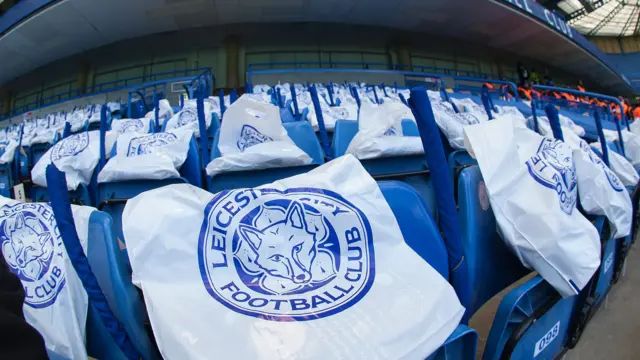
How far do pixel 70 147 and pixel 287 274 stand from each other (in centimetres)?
194

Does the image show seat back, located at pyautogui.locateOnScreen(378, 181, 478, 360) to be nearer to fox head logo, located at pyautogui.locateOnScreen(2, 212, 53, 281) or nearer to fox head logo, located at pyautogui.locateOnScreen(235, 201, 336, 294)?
fox head logo, located at pyautogui.locateOnScreen(235, 201, 336, 294)

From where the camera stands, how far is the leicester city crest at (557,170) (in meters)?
0.81

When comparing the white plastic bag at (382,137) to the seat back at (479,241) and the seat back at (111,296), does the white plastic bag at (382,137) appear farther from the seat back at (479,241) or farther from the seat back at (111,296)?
the seat back at (111,296)

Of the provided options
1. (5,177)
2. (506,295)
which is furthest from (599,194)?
(5,177)

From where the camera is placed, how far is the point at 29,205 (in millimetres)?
692

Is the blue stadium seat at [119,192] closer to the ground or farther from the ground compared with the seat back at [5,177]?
closer to the ground

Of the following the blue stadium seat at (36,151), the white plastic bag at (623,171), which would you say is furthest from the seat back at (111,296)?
the blue stadium seat at (36,151)

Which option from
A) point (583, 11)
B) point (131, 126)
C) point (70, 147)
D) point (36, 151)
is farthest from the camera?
point (583, 11)

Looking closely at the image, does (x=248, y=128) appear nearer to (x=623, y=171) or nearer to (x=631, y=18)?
(x=623, y=171)

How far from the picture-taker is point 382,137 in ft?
4.40

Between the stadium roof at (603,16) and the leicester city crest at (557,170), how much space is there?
704 inches

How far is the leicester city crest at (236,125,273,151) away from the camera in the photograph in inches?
62.9

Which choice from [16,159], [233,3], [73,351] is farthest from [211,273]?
[233,3]

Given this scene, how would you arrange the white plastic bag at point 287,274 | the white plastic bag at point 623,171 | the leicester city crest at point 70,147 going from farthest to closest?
1. the leicester city crest at point 70,147
2. the white plastic bag at point 623,171
3. the white plastic bag at point 287,274
